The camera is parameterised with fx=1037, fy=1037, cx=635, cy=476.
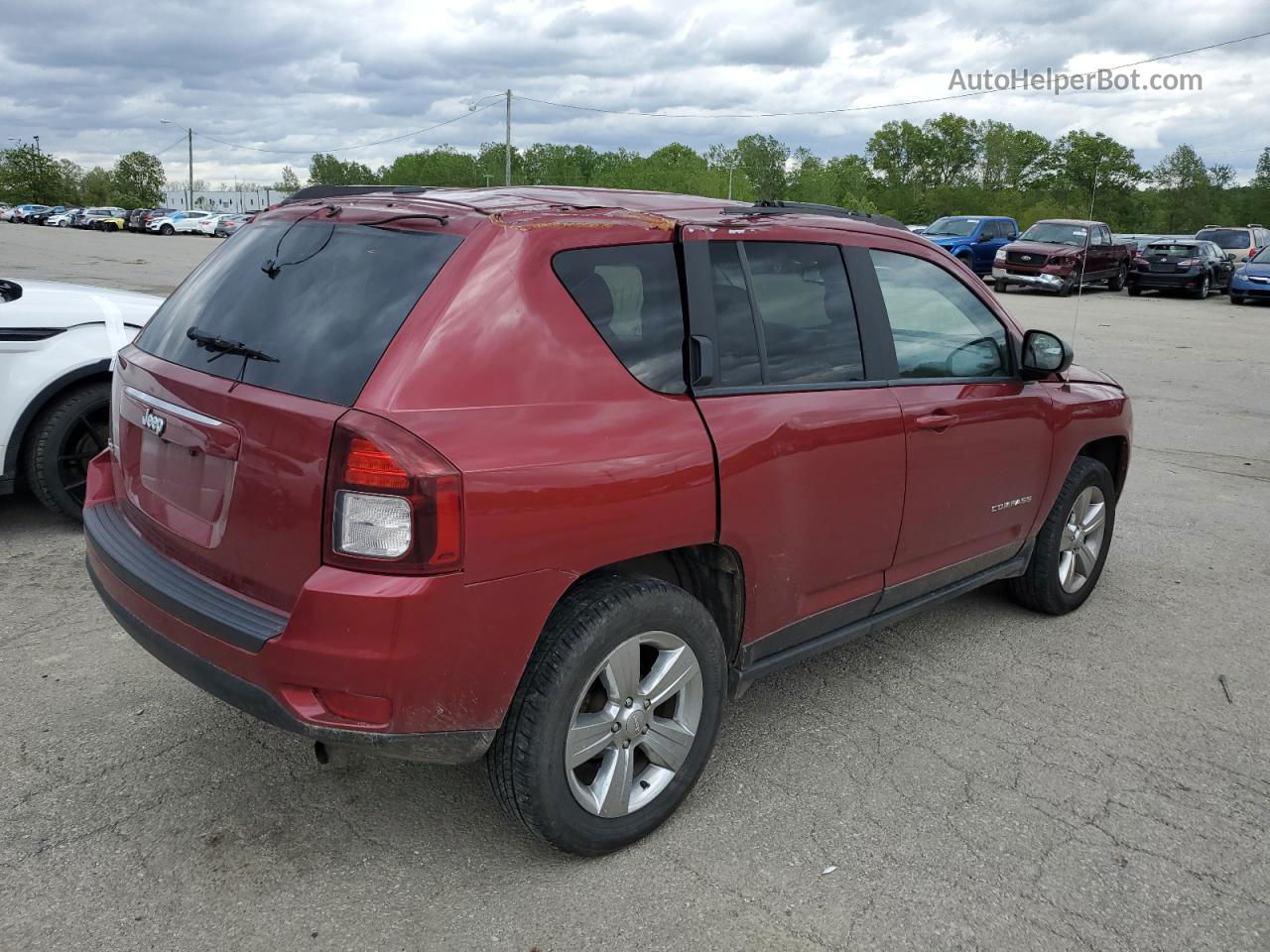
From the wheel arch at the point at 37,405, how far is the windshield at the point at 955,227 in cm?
2624

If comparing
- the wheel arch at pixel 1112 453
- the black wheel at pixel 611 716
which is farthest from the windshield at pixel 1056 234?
the black wheel at pixel 611 716

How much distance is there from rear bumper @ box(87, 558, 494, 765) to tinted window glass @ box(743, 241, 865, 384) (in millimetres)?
1391

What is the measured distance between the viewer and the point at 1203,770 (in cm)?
344

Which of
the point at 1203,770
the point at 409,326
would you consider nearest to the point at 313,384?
the point at 409,326

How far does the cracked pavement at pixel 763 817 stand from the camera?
2.60m

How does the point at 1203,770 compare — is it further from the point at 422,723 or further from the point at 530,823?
the point at 422,723

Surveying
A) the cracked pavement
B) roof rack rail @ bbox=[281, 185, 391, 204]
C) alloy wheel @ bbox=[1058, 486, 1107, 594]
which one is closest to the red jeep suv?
roof rack rail @ bbox=[281, 185, 391, 204]

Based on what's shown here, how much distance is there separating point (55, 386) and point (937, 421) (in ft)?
14.2

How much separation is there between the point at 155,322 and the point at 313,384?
1.12 meters

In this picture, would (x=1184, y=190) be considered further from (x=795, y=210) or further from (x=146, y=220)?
(x=795, y=210)

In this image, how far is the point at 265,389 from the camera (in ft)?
8.55

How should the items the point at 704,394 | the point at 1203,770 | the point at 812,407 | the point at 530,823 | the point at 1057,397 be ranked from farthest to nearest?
1. the point at 1057,397
2. the point at 1203,770
3. the point at 812,407
4. the point at 704,394
5. the point at 530,823

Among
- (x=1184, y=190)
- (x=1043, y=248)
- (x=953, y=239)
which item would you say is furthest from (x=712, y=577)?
(x=1184, y=190)

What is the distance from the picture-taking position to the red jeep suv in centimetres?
241
